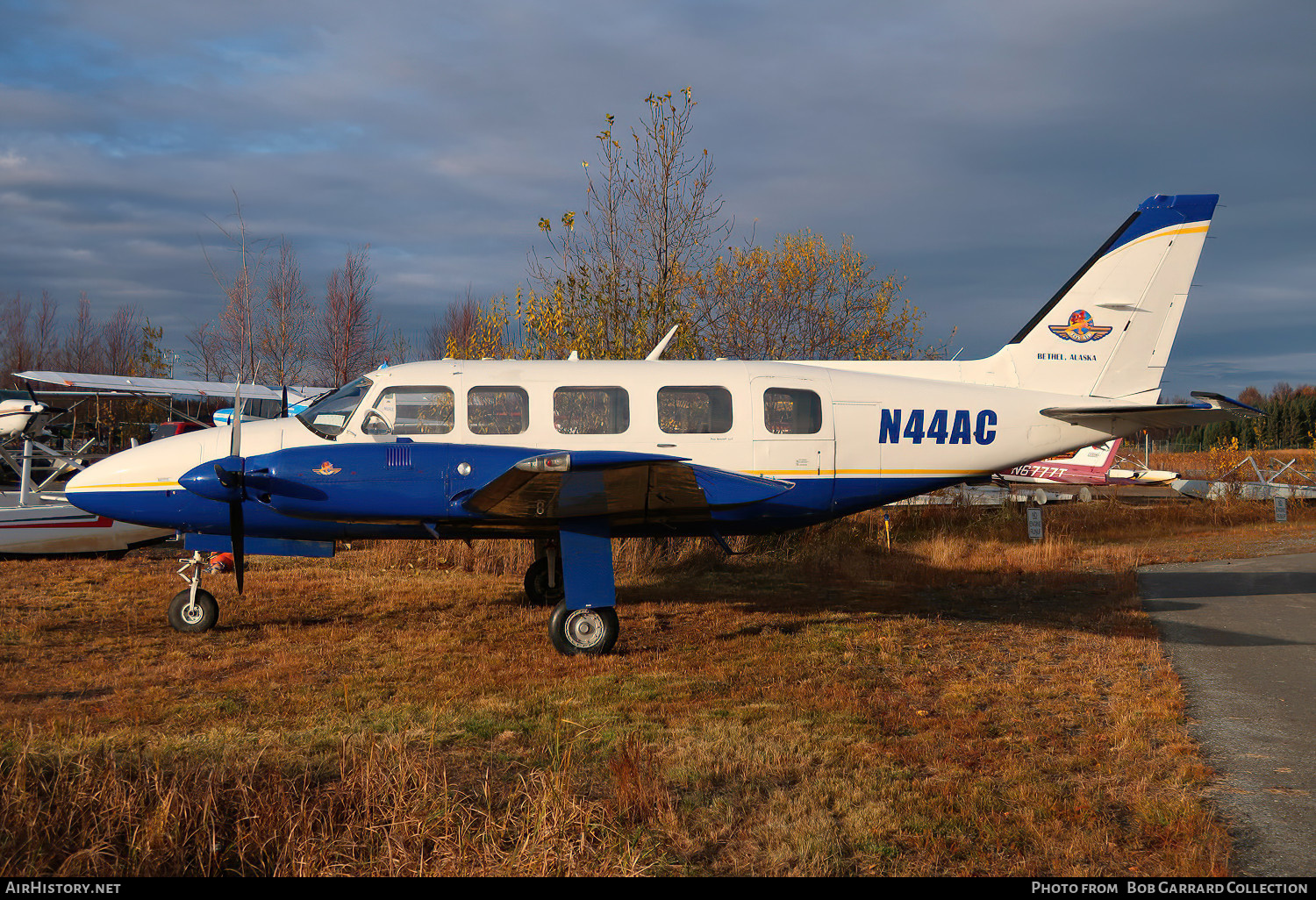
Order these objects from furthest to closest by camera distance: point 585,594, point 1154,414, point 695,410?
point 1154,414, point 695,410, point 585,594

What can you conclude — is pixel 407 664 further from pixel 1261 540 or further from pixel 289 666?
pixel 1261 540

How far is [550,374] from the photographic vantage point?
9.87m

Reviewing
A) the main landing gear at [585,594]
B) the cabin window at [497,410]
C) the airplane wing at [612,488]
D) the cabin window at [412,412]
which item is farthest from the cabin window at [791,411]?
the cabin window at [412,412]

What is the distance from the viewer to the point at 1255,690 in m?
7.53

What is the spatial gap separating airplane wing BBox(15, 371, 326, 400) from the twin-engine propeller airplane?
844cm

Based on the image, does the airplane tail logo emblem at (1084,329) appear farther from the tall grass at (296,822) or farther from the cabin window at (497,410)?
the tall grass at (296,822)

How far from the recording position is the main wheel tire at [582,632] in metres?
8.88

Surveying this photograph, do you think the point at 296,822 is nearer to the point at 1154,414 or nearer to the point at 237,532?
the point at 237,532

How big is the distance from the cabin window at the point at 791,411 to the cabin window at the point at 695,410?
1.60ft

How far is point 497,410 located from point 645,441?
1.73 metres

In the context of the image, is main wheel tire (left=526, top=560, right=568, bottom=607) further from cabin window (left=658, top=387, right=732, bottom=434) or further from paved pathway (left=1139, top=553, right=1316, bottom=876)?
paved pathway (left=1139, top=553, right=1316, bottom=876)

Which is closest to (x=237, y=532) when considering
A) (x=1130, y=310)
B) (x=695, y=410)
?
(x=695, y=410)

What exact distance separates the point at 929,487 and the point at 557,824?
7630mm
